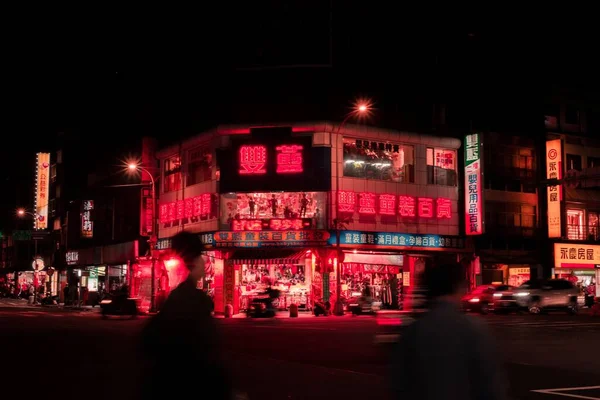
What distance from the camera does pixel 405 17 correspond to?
5166 cm

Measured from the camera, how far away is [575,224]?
176ft

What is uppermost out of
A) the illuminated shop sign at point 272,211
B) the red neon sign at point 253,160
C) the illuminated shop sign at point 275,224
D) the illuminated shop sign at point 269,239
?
the red neon sign at point 253,160

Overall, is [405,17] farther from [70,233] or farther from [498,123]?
[70,233]

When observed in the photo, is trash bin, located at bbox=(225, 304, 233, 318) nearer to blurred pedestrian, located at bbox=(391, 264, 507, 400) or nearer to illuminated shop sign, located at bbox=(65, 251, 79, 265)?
illuminated shop sign, located at bbox=(65, 251, 79, 265)

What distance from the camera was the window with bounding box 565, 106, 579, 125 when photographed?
54716mm

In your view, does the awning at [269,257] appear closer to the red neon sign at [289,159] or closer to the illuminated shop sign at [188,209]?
the illuminated shop sign at [188,209]

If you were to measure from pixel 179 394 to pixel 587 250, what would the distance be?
53.0 metres

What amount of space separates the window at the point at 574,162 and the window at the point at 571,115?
8.78 feet

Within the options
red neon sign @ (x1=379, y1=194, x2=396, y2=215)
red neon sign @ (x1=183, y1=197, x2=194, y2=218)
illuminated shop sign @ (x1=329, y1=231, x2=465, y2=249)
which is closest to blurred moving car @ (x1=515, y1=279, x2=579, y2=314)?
illuminated shop sign @ (x1=329, y1=231, x2=465, y2=249)

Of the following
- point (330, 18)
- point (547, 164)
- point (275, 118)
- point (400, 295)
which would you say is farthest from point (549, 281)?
point (330, 18)

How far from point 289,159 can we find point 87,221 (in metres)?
28.3

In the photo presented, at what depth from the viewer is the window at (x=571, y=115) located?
180 feet

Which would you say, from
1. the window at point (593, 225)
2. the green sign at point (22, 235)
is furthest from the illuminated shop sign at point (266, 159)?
the green sign at point (22, 235)

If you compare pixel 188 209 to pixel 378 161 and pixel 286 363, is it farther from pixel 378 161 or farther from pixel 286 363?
pixel 286 363
